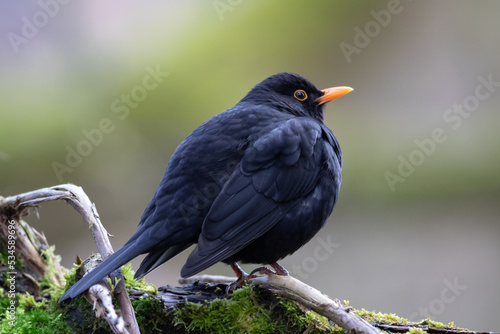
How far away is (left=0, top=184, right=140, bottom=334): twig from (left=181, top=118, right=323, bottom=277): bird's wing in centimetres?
41

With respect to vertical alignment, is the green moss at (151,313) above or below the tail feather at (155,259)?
below

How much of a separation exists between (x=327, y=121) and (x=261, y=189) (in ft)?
12.9

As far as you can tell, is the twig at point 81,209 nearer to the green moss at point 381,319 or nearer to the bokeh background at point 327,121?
the green moss at point 381,319

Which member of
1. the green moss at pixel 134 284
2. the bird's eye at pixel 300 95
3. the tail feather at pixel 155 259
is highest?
the bird's eye at pixel 300 95

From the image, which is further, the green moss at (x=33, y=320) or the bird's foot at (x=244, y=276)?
the bird's foot at (x=244, y=276)

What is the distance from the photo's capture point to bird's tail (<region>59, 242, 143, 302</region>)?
2236mm

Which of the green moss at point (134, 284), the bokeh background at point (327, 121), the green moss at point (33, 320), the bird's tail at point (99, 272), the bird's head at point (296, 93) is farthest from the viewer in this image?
the bokeh background at point (327, 121)

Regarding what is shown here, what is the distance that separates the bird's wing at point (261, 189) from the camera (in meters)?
2.75

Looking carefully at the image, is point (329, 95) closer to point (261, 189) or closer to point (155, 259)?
point (261, 189)

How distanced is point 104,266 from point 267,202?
1.01m

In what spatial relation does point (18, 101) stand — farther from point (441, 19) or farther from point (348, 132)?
point (441, 19)

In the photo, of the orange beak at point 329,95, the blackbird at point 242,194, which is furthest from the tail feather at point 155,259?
the orange beak at point 329,95

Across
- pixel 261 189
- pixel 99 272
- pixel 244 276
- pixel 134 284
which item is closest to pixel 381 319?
pixel 244 276

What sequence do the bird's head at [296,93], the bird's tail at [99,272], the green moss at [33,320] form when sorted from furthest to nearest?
the bird's head at [296,93], the green moss at [33,320], the bird's tail at [99,272]
